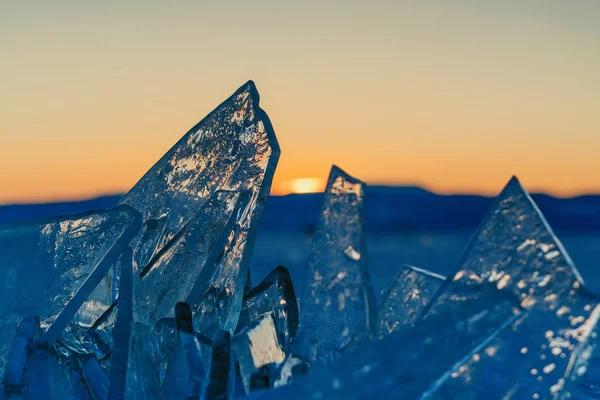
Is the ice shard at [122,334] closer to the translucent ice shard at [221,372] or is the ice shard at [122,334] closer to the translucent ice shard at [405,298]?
the translucent ice shard at [221,372]

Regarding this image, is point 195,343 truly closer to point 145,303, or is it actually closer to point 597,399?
point 145,303

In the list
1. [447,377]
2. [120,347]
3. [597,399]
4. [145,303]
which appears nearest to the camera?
[447,377]

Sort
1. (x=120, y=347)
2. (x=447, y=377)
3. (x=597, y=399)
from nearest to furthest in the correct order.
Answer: (x=447, y=377), (x=120, y=347), (x=597, y=399)

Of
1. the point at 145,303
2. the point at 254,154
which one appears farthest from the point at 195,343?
the point at 254,154

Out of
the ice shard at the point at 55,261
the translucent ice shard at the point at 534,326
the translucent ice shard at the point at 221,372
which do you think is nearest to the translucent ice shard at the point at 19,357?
the ice shard at the point at 55,261

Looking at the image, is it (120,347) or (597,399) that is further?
(597,399)

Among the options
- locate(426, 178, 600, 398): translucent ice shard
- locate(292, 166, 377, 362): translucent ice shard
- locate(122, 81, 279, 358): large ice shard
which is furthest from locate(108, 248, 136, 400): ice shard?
locate(426, 178, 600, 398): translucent ice shard
